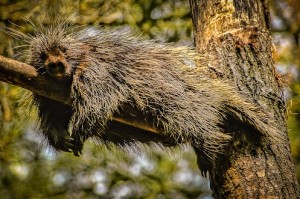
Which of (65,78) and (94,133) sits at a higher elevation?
(65,78)

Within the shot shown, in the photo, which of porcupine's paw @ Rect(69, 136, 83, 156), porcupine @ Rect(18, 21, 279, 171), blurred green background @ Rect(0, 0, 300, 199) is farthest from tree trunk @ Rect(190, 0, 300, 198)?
blurred green background @ Rect(0, 0, 300, 199)

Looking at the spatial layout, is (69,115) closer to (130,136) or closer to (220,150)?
(130,136)

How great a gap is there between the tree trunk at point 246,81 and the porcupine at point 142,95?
0.08 metres

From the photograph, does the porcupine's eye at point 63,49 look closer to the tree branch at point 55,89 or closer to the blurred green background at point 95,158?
the tree branch at point 55,89

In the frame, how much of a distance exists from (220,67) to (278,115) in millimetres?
410

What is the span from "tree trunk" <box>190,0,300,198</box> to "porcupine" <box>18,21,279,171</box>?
8 centimetres

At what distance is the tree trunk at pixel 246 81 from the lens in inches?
99.1

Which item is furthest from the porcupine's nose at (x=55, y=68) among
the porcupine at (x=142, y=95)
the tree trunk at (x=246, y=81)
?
the tree trunk at (x=246, y=81)

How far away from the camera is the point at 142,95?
2.70 metres

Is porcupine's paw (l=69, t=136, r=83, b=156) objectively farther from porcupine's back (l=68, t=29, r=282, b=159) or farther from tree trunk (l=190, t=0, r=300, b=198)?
tree trunk (l=190, t=0, r=300, b=198)

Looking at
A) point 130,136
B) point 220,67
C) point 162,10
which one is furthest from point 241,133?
point 162,10

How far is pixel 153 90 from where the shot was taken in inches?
108

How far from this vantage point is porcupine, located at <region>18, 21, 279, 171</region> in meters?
2.64

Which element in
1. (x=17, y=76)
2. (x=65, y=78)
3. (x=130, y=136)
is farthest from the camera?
(x=130, y=136)
